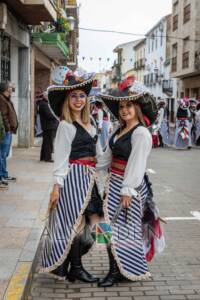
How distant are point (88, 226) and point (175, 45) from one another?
35133 millimetres

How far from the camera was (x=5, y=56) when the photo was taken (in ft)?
48.5

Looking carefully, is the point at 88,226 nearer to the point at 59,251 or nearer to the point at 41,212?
the point at 59,251

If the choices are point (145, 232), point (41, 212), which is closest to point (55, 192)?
point (145, 232)

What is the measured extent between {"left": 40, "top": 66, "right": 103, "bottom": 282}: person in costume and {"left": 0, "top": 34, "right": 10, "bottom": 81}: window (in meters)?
9.44

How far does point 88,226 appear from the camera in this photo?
4773 millimetres

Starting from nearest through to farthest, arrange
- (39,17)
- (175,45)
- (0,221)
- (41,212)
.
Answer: (0,221)
(41,212)
(39,17)
(175,45)

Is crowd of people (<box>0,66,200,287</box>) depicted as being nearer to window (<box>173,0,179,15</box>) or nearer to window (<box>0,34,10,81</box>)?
window (<box>0,34,10,81</box>)

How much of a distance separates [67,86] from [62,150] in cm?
59

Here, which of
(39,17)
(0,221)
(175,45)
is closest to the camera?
(0,221)

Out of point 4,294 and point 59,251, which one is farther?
point 59,251

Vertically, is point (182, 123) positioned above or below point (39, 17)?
below

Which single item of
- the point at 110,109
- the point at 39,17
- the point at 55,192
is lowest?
the point at 55,192

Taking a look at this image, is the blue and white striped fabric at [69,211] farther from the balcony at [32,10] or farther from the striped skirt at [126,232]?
the balcony at [32,10]

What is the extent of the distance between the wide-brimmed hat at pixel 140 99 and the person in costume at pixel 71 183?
25 centimetres
